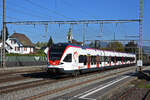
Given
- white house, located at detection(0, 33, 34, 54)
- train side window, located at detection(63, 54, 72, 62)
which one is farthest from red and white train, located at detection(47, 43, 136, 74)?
white house, located at detection(0, 33, 34, 54)

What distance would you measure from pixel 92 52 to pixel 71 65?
6.04 meters

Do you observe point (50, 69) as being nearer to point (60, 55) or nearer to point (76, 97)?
point (60, 55)

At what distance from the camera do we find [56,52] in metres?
18.4

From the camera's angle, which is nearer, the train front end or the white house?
the train front end

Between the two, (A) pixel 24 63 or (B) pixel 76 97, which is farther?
(A) pixel 24 63

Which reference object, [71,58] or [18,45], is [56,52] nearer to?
[71,58]

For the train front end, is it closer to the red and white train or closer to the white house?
the red and white train

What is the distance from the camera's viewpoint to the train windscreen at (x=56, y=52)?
18.1m

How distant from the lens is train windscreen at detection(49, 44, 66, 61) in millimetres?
18141

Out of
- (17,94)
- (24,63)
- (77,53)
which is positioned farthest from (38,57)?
(17,94)

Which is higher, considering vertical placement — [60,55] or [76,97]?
[60,55]

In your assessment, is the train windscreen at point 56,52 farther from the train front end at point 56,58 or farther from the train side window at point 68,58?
the train side window at point 68,58

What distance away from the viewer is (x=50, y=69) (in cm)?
1827

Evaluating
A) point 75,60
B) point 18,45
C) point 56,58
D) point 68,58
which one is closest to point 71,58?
point 68,58
